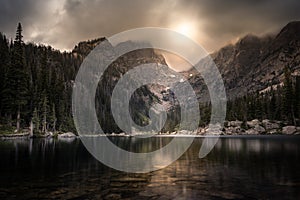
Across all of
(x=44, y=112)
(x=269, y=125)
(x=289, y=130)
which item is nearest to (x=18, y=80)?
(x=44, y=112)

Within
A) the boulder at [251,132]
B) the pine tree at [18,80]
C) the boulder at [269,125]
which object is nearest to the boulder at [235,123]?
the boulder at [251,132]

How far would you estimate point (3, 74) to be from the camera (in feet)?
269

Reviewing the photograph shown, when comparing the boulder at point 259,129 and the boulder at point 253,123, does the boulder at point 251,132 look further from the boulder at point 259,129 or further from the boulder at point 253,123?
the boulder at point 253,123

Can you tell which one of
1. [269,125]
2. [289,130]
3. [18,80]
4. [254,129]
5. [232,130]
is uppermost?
[18,80]

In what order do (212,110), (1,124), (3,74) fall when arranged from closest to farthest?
1. (1,124)
2. (3,74)
3. (212,110)

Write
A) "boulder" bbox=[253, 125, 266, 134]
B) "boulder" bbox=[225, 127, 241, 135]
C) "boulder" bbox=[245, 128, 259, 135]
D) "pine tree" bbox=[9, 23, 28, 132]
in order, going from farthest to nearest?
"boulder" bbox=[225, 127, 241, 135] < "boulder" bbox=[245, 128, 259, 135] < "boulder" bbox=[253, 125, 266, 134] < "pine tree" bbox=[9, 23, 28, 132]

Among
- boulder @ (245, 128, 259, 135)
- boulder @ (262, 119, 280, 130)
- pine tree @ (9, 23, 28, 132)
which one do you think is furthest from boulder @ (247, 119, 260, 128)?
pine tree @ (9, 23, 28, 132)

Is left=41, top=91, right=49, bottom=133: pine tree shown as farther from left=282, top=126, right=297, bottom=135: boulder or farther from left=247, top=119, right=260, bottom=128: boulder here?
Answer: left=247, top=119, right=260, bottom=128: boulder

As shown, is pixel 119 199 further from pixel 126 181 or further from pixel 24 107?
pixel 24 107

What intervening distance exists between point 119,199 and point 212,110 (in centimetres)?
19077

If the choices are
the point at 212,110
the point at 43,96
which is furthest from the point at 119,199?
the point at 212,110

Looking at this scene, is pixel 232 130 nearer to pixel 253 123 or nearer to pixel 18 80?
pixel 253 123

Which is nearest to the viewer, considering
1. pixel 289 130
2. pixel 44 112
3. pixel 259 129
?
pixel 44 112

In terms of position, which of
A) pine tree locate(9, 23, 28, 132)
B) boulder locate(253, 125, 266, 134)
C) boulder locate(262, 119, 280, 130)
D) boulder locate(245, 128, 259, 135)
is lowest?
boulder locate(245, 128, 259, 135)
